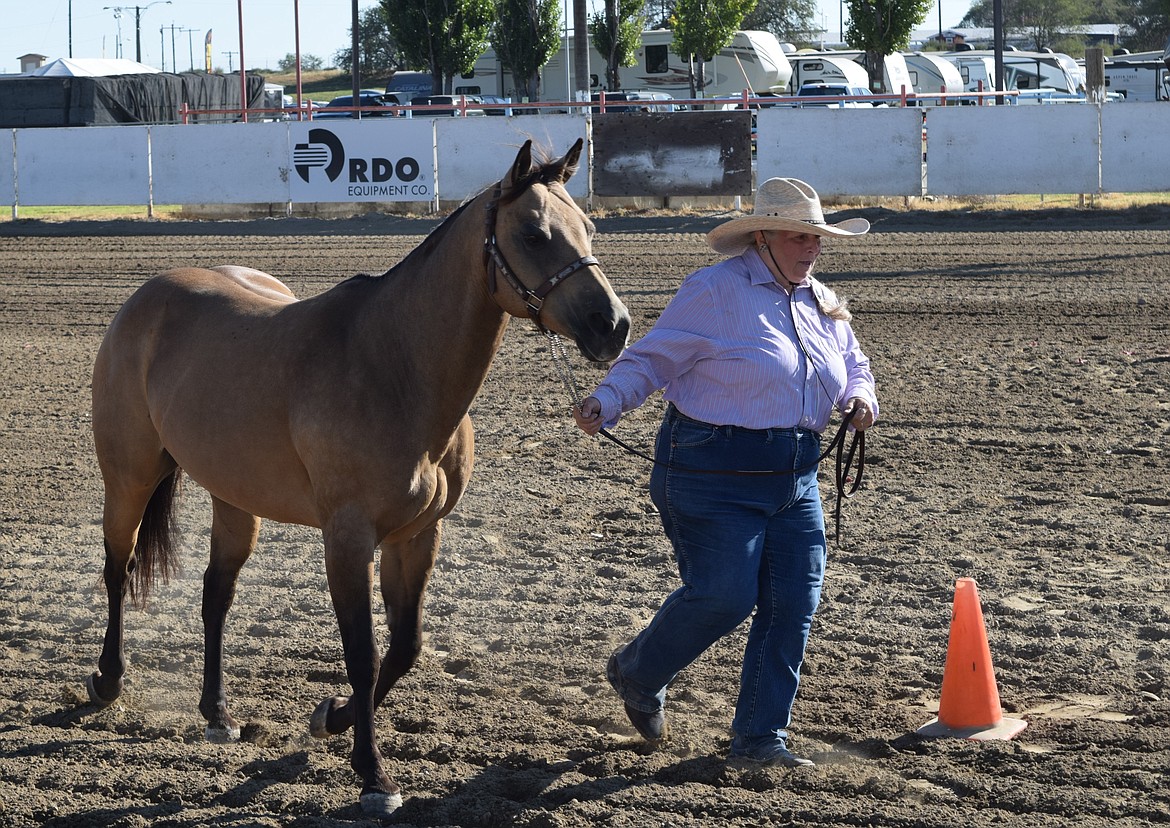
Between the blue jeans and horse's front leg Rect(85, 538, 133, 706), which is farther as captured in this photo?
horse's front leg Rect(85, 538, 133, 706)

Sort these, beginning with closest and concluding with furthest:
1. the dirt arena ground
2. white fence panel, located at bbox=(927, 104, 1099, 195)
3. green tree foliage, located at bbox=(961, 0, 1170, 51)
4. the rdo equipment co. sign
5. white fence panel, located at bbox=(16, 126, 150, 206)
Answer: the dirt arena ground < white fence panel, located at bbox=(927, 104, 1099, 195) < the rdo equipment co. sign < white fence panel, located at bbox=(16, 126, 150, 206) < green tree foliage, located at bbox=(961, 0, 1170, 51)

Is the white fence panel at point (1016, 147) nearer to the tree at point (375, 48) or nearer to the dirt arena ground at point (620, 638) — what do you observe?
the dirt arena ground at point (620, 638)

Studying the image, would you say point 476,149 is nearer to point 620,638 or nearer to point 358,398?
point 620,638

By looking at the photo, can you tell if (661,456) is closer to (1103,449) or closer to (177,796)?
(177,796)

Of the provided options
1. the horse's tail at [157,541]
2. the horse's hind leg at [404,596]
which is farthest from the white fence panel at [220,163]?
the horse's hind leg at [404,596]

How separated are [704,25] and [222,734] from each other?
37804 mm

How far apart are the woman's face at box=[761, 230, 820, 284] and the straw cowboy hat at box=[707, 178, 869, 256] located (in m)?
0.04

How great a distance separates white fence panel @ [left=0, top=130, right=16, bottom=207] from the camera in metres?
23.5

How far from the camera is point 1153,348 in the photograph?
10.5 meters

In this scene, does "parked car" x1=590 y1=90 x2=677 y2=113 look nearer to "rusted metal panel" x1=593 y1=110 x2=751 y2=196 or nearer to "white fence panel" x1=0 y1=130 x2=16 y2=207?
"rusted metal panel" x1=593 y1=110 x2=751 y2=196

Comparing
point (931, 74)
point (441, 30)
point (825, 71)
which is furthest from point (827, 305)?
point (825, 71)

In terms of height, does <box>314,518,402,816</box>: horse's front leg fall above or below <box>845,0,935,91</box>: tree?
below

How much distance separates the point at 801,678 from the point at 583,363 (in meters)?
6.59

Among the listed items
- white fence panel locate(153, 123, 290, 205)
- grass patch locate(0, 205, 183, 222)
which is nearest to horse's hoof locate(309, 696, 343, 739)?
white fence panel locate(153, 123, 290, 205)
